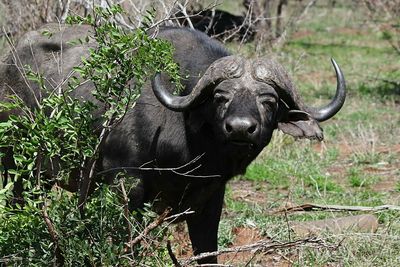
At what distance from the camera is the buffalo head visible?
15.6 feet

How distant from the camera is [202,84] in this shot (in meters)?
5.03

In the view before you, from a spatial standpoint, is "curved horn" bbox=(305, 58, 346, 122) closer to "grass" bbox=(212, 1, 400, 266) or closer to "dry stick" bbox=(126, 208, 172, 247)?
"grass" bbox=(212, 1, 400, 266)

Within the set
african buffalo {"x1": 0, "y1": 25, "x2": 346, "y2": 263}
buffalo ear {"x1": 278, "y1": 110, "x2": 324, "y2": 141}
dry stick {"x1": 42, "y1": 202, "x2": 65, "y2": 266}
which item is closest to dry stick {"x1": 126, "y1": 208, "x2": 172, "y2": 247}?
dry stick {"x1": 42, "y1": 202, "x2": 65, "y2": 266}

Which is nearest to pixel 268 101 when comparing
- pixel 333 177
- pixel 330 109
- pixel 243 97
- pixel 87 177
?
pixel 243 97

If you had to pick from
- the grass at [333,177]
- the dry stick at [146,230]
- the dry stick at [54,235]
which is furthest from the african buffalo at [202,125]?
the dry stick at [54,235]

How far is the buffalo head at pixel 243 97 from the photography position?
4.76m

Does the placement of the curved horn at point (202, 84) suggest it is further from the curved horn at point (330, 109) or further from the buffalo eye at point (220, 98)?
the curved horn at point (330, 109)

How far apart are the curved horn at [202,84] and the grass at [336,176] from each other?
82cm

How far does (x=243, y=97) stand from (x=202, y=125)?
44cm

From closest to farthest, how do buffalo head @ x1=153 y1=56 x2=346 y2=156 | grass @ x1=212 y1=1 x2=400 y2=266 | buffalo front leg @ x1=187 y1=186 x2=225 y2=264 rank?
buffalo head @ x1=153 y1=56 x2=346 y2=156 → grass @ x1=212 y1=1 x2=400 y2=266 → buffalo front leg @ x1=187 y1=186 x2=225 y2=264

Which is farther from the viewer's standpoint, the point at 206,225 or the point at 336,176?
Answer: the point at 336,176

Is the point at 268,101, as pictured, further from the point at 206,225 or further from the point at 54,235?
the point at 54,235

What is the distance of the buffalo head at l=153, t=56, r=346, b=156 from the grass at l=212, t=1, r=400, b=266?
1.78ft

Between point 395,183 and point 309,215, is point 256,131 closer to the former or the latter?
point 309,215
